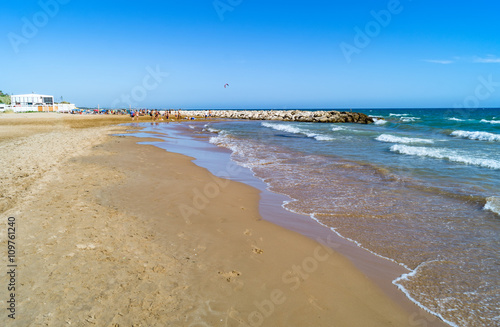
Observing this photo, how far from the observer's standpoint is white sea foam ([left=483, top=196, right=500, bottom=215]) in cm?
691

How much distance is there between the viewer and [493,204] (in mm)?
7176

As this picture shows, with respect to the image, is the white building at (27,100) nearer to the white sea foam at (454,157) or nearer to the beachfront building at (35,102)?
the beachfront building at (35,102)

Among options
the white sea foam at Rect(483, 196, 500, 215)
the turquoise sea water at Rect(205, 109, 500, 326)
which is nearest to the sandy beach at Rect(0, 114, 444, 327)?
the turquoise sea water at Rect(205, 109, 500, 326)

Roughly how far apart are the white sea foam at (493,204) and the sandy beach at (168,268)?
487 centimetres

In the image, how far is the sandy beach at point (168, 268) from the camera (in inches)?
128

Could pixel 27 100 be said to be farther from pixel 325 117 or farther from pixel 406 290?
pixel 406 290

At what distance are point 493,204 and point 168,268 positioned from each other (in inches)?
317

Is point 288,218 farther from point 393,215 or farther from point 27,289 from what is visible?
point 27,289

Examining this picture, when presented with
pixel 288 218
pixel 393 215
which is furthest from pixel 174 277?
pixel 393 215

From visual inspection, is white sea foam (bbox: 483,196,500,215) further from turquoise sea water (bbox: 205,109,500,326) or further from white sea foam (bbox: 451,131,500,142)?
white sea foam (bbox: 451,131,500,142)

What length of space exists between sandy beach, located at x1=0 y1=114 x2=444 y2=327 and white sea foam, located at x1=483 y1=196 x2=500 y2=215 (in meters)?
4.87

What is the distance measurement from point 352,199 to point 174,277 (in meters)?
5.65

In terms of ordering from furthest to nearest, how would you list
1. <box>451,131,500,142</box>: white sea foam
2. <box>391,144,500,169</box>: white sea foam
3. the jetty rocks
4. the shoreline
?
the jetty rocks
<box>451,131,500,142</box>: white sea foam
<box>391,144,500,169</box>: white sea foam
the shoreline

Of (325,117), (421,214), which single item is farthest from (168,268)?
(325,117)
